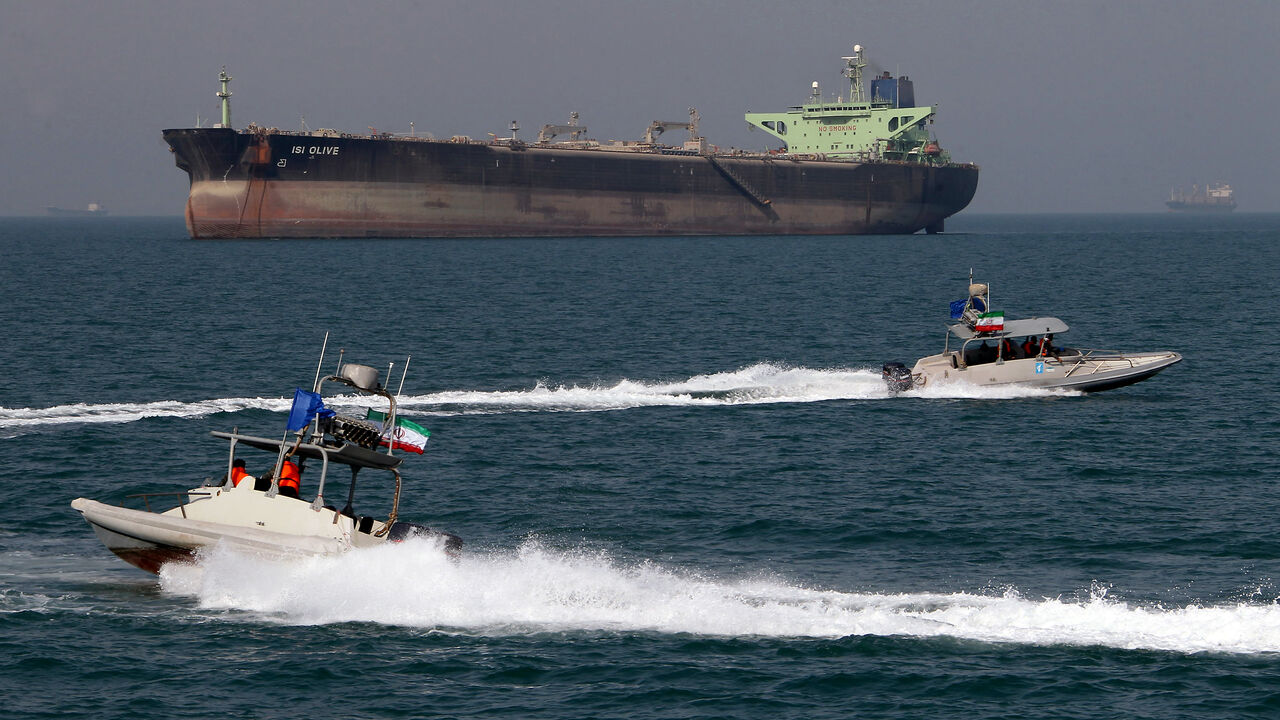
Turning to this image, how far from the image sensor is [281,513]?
2030 centimetres

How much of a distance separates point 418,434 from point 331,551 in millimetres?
2200

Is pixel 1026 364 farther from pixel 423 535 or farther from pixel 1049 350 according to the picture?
pixel 423 535

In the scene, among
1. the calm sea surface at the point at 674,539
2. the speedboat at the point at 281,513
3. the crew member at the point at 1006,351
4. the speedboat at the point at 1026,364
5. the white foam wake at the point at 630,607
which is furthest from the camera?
the crew member at the point at 1006,351

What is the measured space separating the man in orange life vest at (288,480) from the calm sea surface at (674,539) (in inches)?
44.6

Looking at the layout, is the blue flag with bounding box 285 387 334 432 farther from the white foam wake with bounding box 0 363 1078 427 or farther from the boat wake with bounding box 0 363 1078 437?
the boat wake with bounding box 0 363 1078 437

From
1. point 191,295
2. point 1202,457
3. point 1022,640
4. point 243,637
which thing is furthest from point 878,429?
point 191,295

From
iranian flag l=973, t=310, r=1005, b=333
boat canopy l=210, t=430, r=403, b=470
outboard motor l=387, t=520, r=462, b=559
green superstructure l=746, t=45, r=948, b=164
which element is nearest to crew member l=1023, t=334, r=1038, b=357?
iranian flag l=973, t=310, r=1005, b=333

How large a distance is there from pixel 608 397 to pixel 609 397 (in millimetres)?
42

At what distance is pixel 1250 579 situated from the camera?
70.9 feet

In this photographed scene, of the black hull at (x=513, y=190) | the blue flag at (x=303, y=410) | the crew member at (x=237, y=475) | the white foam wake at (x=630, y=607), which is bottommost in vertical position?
the white foam wake at (x=630, y=607)

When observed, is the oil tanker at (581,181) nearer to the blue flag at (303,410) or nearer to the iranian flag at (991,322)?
the iranian flag at (991,322)

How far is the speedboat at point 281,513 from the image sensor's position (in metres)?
20.1

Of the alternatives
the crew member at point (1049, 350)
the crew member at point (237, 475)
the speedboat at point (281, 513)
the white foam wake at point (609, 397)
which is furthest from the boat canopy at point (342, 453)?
the crew member at point (1049, 350)

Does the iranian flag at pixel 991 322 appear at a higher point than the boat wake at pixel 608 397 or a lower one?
higher
